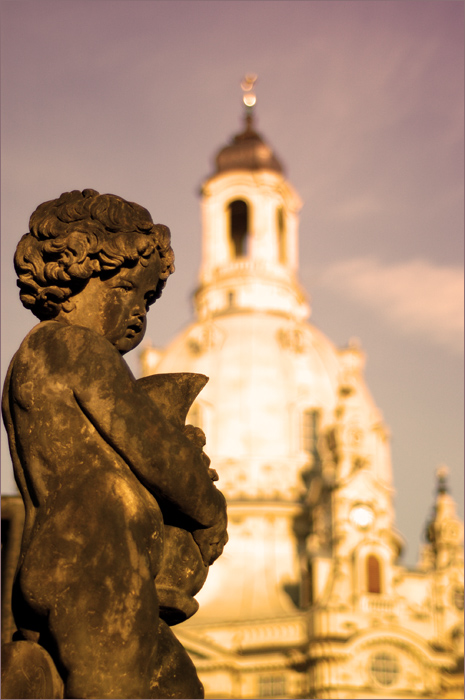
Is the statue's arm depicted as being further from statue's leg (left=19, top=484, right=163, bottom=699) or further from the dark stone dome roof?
the dark stone dome roof

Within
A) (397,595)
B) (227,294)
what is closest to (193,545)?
(397,595)

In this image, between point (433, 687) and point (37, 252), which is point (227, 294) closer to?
point (433, 687)

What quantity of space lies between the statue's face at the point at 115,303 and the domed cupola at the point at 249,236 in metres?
53.7

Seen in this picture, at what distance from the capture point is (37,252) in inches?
155

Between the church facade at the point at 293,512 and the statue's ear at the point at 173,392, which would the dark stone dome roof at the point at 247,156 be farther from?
the statue's ear at the point at 173,392

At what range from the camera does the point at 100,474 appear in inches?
144

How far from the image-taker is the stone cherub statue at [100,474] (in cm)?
352

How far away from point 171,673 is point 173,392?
96 cm

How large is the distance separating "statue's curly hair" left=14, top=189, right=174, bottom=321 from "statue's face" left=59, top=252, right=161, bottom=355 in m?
0.04

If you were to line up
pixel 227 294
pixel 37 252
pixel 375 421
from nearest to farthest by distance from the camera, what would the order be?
pixel 37 252 < pixel 375 421 < pixel 227 294

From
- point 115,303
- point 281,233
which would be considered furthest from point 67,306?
point 281,233

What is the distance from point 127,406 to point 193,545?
1.89ft

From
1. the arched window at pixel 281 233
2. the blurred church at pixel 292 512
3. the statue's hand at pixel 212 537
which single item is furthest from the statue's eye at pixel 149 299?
the arched window at pixel 281 233

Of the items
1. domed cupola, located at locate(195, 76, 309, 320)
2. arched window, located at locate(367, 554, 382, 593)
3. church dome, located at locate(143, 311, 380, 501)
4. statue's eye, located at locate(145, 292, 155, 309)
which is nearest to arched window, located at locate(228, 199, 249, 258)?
domed cupola, located at locate(195, 76, 309, 320)
